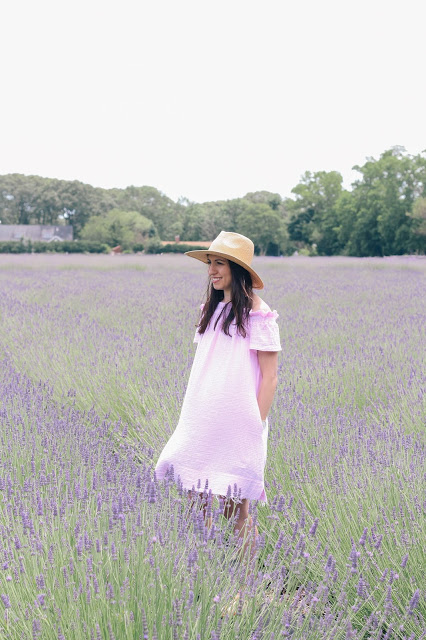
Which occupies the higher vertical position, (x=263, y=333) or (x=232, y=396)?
(x=263, y=333)

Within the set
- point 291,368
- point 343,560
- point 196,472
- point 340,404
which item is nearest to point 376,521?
point 343,560

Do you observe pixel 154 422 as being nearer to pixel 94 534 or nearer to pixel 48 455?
pixel 48 455

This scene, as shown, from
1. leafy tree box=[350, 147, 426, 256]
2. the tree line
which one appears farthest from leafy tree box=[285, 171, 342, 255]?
leafy tree box=[350, 147, 426, 256]

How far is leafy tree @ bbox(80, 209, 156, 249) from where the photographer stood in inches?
2923

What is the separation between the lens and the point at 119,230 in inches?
2982

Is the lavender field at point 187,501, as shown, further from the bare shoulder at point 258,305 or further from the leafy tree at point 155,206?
the leafy tree at point 155,206

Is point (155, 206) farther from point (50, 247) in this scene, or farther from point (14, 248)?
point (14, 248)

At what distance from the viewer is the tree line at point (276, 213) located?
5709 centimetres

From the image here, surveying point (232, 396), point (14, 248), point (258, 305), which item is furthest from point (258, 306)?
point (14, 248)

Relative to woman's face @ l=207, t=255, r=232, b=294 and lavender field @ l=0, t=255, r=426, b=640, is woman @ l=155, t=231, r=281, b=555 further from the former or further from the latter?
lavender field @ l=0, t=255, r=426, b=640

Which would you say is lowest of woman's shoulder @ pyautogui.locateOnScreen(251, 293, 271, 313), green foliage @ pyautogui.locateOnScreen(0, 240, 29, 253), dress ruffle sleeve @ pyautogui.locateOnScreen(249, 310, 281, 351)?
green foliage @ pyautogui.locateOnScreen(0, 240, 29, 253)

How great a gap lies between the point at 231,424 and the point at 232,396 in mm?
101

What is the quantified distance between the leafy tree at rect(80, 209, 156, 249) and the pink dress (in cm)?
7037

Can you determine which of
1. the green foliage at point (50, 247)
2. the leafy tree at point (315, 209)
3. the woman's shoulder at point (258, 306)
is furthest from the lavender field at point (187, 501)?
the leafy tree at point (315, 209)
